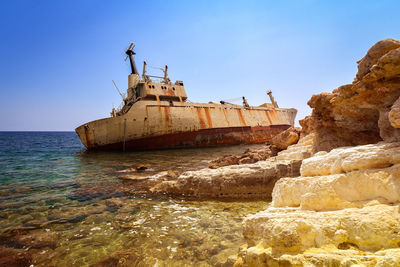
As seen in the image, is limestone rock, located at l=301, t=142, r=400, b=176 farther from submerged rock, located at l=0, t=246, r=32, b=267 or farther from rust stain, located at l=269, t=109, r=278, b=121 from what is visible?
rust stain, located at l=269, t=109, r=278, b=121

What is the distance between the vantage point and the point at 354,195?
2.08m

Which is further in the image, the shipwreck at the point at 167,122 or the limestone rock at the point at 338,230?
the shipwreck at the point at 167,122

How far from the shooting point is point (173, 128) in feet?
66.1

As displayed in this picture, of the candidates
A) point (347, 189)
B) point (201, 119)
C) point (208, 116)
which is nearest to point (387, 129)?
point (347, 189)

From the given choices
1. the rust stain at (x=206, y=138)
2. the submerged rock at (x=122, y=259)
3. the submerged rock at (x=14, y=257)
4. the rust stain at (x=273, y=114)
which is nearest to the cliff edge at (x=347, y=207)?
the submerged rock at (x=122, y=259)

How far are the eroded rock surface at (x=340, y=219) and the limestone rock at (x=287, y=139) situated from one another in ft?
20.2

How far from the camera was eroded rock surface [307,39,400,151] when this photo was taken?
2.80m

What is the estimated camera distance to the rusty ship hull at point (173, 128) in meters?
18.3

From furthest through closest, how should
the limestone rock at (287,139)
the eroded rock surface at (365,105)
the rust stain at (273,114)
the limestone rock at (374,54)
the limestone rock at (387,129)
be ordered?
the rust stain at (273,114), the limestone rock at (287,139), the limestone rock at (374,54), the eroded rock surface at (365,105), the limestone rock at (387,129)

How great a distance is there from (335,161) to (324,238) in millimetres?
1084

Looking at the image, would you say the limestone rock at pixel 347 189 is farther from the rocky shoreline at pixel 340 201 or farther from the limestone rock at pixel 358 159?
the limestone rock at pixel 358 159

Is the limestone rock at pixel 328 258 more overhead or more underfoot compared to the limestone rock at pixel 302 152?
more underfoot

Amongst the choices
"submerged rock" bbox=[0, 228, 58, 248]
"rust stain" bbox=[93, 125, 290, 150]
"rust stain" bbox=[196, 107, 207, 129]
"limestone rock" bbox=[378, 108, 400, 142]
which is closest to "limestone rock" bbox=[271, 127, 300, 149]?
"limestone rock" bbox=[378, 108, 400, 142]

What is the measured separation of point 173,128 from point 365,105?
57.8 ft
